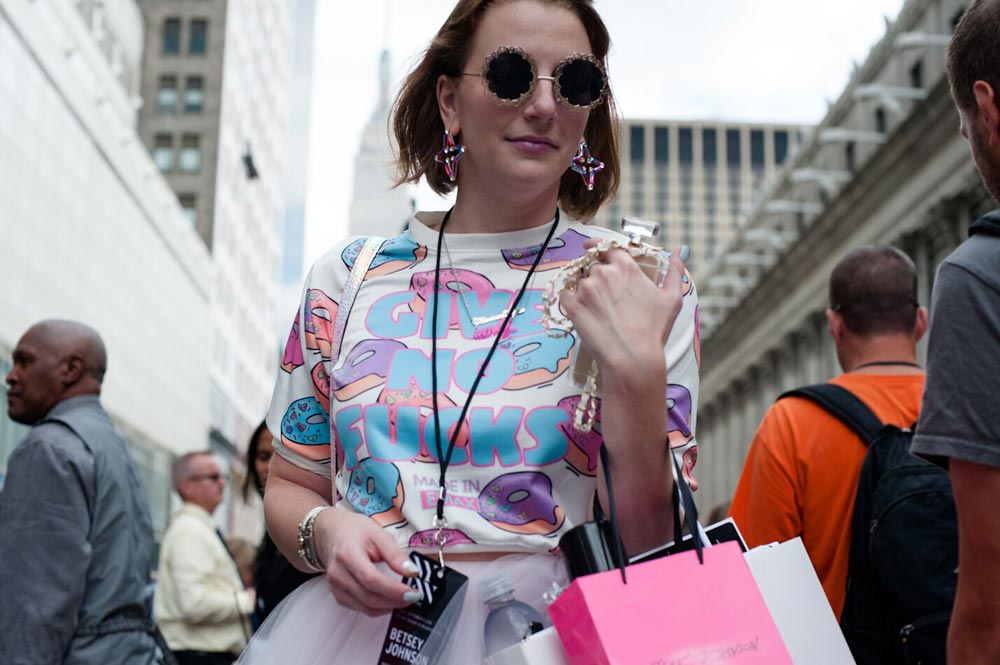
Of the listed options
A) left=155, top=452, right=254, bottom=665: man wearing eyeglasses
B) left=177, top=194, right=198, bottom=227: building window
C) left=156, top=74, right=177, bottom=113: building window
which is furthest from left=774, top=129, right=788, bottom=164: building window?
Result: left=155, top=452, right=254, bottom=665: man wearing eyeglasses

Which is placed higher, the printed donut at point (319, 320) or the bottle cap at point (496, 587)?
the printed donut at point (319, 320)

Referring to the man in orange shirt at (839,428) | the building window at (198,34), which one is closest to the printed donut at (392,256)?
the man in orange shirt at (839,428)

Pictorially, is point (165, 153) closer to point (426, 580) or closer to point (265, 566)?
point (265, 566)

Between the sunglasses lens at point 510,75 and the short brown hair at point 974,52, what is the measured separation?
0.74m

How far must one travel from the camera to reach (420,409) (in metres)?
2.30

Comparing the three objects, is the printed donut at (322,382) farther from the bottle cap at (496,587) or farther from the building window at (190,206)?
the building window at (190,206)

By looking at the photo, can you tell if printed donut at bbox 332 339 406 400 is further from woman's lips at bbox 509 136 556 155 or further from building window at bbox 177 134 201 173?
building window at bbox 177 134 201 173

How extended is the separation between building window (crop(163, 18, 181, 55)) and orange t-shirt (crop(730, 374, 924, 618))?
6634 centimetres

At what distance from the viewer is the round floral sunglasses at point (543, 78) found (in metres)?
2.42

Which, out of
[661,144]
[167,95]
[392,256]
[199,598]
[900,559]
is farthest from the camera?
[661,144]

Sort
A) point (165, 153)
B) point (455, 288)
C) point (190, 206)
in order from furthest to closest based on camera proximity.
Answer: point (165, 153)
point (190, 206)
point (455, 288)

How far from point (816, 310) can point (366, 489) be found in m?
46.3

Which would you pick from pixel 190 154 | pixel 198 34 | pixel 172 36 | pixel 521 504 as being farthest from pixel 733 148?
pixel 521 504

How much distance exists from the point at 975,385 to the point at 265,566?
4595 mm
